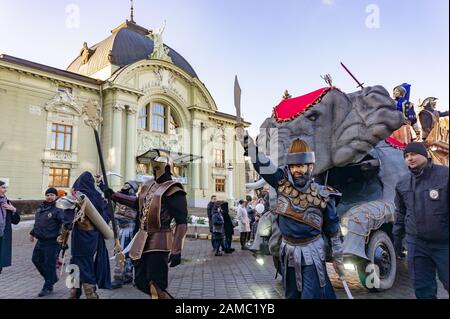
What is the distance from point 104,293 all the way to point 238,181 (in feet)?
79.0

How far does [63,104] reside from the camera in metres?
19.3

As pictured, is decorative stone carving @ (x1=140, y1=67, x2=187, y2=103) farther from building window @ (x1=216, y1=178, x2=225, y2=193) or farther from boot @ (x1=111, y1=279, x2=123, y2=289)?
boot @ (x1=111, y1=279, x2=123, y2=289)

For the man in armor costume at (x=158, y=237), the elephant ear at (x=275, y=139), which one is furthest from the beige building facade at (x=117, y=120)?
the man in armor costume at (x=158, y=237)

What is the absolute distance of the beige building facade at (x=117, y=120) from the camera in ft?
58.5

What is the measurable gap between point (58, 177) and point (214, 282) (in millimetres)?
16437

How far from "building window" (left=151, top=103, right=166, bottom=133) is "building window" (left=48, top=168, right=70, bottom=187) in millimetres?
6524

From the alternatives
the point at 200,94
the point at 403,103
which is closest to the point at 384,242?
the point at 403,103

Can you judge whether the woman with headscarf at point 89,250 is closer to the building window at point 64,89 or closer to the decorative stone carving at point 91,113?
the decorative stone carving at point 91,113

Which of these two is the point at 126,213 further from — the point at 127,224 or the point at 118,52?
the point at 118,52

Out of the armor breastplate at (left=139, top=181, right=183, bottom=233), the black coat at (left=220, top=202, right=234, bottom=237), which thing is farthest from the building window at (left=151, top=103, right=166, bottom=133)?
the armor breastplate at (left=139, top=181, right=183, bottom=233)

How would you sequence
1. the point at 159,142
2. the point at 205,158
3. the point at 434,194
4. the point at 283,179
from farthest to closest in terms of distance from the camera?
the point at 205,158, the point at 159,142, the point at 283,179, the point at 434,194

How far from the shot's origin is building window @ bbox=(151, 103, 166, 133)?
24078 mm

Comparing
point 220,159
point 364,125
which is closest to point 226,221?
point 364,125

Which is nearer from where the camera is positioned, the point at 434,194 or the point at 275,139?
the point at 434,194
